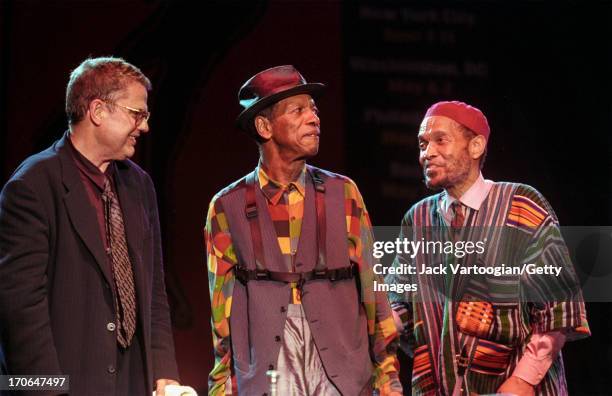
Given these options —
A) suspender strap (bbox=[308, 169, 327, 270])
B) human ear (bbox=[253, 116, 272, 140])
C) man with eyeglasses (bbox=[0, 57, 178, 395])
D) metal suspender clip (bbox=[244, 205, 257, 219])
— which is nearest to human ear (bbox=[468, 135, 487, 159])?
suspender strap (bbox=[308, 169, 327, 270])

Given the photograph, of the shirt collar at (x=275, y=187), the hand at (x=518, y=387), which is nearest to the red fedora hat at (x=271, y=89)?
the shirt collar at (x=275, y=187)

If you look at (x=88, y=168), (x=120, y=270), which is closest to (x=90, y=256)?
(x=120, y=270)

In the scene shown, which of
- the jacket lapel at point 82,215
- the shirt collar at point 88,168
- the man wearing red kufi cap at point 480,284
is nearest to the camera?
the jacket lapel at point 82,215

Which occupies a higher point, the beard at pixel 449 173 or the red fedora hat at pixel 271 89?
the red fedora hat at pixel 271 89

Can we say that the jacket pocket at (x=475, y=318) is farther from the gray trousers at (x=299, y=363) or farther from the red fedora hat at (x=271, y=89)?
the red fedora hat at (x=271, y=89)

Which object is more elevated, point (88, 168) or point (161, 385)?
point (88, 168)

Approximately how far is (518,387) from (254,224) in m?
1.18

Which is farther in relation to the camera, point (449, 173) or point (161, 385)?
point (449, 173)

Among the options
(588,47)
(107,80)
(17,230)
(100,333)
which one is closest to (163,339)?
(100,333)

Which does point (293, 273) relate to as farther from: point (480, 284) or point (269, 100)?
point (480, 284)

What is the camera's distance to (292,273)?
335 centimetres

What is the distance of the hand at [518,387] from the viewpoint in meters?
3.51

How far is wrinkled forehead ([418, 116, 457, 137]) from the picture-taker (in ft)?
12.7

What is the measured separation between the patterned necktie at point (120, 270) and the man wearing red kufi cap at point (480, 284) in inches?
48.9
